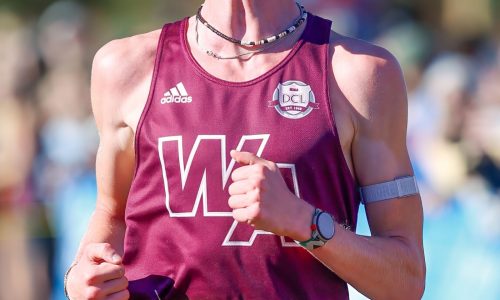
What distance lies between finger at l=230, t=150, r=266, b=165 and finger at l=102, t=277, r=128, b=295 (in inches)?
23.9

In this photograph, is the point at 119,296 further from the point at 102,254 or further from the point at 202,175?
the point at 202,175

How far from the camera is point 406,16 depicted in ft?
44.9

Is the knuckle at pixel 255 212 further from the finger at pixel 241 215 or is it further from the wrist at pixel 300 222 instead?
the wrist at pixel 300 222

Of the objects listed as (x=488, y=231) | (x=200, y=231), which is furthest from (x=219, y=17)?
(x=488, y=231)

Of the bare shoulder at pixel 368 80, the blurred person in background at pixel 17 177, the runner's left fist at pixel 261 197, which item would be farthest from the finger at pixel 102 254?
the blurred person in background at pixel 17 177

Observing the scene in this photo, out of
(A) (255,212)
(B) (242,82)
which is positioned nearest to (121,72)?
(B) (242,82)

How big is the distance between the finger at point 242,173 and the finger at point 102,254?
527mm

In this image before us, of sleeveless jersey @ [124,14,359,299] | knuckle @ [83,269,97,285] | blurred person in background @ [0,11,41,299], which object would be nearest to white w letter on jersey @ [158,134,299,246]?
sleeveless jersey @ [124,14,359,299]

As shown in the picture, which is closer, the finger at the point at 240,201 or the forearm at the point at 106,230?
the finger at the point at 240,201

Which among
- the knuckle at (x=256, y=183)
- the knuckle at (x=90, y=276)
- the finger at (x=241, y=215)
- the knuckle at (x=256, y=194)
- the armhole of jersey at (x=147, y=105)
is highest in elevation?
the armhole of jersey at (x=147, y=105)

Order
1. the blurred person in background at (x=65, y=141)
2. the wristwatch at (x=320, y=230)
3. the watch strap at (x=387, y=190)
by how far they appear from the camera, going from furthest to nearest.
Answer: the blurred person in background at (x=65, y=141)
the watch strap at (x=387, y=190)
the wristwatch at (x=320, y=230)

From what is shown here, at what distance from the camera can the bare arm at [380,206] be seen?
386cm

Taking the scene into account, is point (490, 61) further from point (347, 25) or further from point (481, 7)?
point (481, 7)

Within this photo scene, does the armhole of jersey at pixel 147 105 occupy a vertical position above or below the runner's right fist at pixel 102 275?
above
